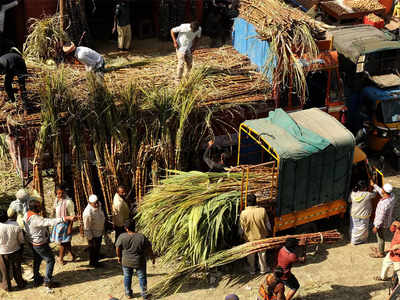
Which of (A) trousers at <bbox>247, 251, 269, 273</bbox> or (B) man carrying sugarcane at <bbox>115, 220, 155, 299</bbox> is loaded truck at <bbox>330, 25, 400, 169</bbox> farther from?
(B) man carrying sugarcane at <bbox>115, 220, 155, 299</bbox>

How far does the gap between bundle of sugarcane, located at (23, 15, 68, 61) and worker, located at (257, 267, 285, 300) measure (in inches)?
294

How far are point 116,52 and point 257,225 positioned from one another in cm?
687

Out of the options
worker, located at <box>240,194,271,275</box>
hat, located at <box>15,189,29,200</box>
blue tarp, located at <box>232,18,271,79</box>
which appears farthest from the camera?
blue tarp, located at <box>232,18,271,79</box>

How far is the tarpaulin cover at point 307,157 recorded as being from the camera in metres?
9.83

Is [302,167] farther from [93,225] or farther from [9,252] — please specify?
[9,252]

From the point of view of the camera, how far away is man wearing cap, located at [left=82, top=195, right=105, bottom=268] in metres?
9.78

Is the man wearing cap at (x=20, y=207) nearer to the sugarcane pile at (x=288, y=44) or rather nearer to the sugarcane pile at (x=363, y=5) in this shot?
the sugarcane pile at (x=288, y=44)

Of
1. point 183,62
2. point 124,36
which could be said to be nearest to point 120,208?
point 183,62

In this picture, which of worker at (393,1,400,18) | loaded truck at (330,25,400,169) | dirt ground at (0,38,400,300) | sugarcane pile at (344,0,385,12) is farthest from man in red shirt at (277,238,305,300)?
worker at (393,1,400,18)

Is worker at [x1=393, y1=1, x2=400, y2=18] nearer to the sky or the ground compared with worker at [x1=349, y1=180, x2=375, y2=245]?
nearer to the sky

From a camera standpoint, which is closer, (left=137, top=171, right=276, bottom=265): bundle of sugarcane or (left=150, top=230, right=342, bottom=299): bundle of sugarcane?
(left=150, top=230, right=342, bottom=299): bundle of sugarcane

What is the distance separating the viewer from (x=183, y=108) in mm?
10438

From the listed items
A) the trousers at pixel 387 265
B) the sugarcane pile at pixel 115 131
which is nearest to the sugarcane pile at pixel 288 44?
the sugarcane pile at pixel 115 131

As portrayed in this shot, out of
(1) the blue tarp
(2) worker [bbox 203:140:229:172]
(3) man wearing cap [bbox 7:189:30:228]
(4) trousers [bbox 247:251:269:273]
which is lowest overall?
(4) trousers [bbox 247:251:269:273]
